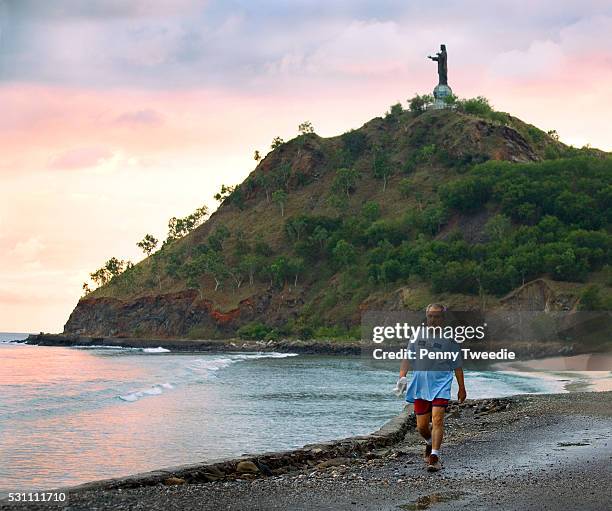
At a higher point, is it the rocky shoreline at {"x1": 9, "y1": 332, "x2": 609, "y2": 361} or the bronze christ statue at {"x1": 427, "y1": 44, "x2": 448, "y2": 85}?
the bronze christ statue at {"x1": 427, "y1": 44, "x2": 448, "y2": 85}

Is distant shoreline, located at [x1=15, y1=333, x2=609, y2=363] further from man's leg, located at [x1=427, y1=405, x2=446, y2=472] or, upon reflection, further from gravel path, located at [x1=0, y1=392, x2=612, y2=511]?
man's leg, located at [x1=427, y1=405, x2=446, y2=472]

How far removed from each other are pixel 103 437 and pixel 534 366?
5698 cm

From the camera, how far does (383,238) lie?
129m

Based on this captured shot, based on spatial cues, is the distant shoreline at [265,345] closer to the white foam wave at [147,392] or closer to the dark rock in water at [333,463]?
the white foam wave at [147,392]

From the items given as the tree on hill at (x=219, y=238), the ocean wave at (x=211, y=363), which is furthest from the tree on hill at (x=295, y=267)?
the ocean wave at (x=211, y=363)

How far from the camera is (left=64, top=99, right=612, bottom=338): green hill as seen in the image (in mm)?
100250

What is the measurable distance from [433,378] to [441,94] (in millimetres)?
160817

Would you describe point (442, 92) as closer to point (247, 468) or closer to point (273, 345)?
point (273, 345)

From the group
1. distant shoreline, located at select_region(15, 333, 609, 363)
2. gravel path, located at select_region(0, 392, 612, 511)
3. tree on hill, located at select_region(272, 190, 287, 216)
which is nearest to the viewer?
gravel path, located at select_region(0, 392, 612, 511)

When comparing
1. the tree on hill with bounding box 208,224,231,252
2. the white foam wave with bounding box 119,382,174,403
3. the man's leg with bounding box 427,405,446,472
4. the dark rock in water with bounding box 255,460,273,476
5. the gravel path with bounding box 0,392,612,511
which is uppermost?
the tree on hill with bounding box 208,224,231,252

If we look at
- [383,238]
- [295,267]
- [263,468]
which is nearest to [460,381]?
[263,468]

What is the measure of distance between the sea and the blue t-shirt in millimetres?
6242

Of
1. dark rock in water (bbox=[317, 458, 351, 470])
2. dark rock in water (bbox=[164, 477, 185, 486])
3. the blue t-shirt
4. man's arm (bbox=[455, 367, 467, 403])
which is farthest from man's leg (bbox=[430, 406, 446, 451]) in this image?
dark rock in water (bbox=[164, 477, 185, 486])

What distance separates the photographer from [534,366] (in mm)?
72250
